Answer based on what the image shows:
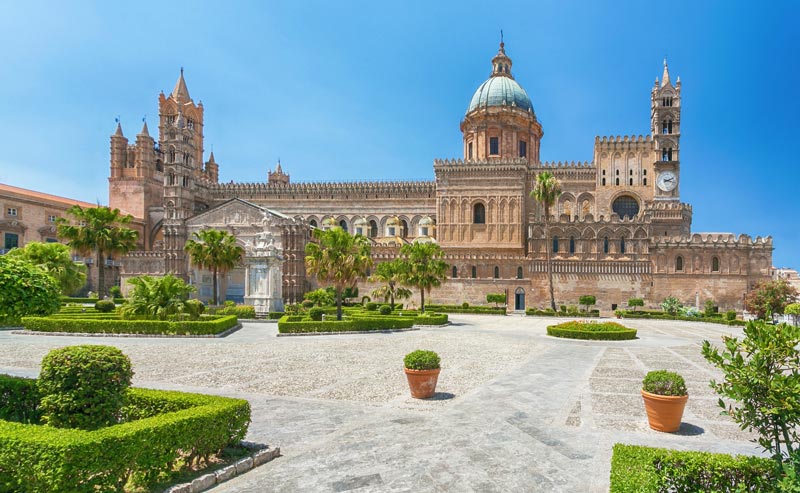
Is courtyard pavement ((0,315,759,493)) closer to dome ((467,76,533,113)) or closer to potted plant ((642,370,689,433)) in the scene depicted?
potted plant ((642,370,689,433))

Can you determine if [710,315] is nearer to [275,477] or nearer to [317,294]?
[317,294]

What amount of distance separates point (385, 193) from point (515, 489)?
5963 centimetres

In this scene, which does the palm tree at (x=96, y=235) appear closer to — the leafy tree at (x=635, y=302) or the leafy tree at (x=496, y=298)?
the leafy tree at (x=496, y=298)

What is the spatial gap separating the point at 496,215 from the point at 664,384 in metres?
48.9

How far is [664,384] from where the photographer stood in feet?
31.5

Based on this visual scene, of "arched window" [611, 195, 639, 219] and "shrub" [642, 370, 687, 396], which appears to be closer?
"shrub" [642, 370, 687, 396]

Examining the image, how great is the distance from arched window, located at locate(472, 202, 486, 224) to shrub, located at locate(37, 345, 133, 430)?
5292 centimetres

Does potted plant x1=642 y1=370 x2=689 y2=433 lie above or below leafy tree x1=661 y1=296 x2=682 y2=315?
above

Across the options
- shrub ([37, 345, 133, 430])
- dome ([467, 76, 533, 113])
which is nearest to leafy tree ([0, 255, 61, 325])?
shrub ([37, 345, 133, 430])

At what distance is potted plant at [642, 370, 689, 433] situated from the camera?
938 centimetres

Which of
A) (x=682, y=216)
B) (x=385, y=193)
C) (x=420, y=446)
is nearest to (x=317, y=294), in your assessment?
(x=385, y=193)

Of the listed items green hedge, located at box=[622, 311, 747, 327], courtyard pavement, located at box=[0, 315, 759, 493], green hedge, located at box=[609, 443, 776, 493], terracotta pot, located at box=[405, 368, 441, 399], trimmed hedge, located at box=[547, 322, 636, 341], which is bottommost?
green hedge, located at box=[622, 311, 747, 327]

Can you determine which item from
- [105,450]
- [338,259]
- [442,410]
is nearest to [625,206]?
[338,259]

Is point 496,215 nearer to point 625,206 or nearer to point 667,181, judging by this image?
point 625,206
